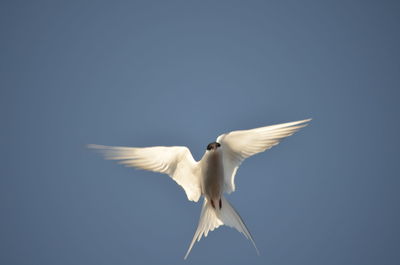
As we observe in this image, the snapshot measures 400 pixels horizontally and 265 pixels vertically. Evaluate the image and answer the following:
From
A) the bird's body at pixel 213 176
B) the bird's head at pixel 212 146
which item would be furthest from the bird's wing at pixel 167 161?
the bird's head at pixel 212 146

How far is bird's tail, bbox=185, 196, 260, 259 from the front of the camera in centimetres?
533

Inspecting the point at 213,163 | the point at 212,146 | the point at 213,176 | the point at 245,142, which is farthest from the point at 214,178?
the point at 245,142

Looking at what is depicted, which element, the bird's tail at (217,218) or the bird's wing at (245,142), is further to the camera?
the bird's tail at (217,218)

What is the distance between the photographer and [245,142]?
5.27m

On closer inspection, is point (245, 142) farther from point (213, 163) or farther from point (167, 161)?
point (167, 161)

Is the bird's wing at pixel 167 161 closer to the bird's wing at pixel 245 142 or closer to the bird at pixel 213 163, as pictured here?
the bird at pixel 213 163

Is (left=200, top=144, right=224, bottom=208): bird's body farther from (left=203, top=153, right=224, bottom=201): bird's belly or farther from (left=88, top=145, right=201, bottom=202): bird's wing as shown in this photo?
(left=88, top=145, right=201, bottom=202): bird's wing

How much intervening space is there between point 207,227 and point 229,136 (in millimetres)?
1305

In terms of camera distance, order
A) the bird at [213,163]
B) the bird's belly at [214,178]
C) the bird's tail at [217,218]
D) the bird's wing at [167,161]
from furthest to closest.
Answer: the bird's tail at [217,218] → the bird's belly at [214,178] → the bird at [213,163] → the bird's wing at [167,161]

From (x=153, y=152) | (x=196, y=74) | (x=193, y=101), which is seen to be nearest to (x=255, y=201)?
(x=153, y=152)

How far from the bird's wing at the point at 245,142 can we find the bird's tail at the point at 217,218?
0.85 ft

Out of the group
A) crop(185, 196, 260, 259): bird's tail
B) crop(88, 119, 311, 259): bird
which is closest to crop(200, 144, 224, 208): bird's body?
crop(88, 119, 311, 259): bird

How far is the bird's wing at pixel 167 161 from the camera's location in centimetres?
487

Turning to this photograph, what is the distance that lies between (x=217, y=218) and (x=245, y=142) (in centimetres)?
114
